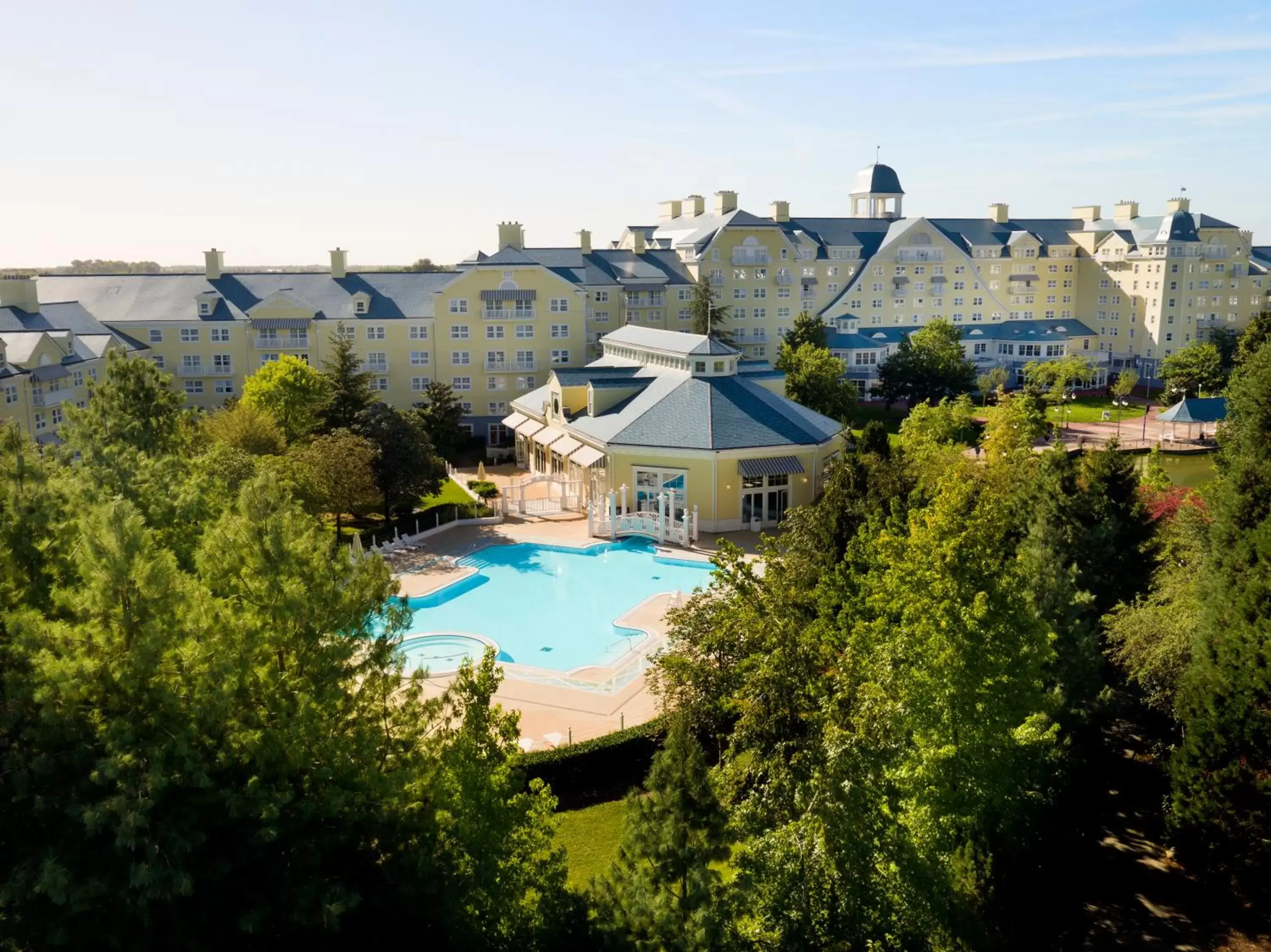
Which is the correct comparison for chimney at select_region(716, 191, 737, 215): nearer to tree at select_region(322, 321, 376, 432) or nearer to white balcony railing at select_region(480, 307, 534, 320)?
white balcony railing at select_region(480, 307, 534, 320)

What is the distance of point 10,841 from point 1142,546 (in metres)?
25.2

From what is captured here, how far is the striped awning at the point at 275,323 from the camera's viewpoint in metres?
55.6

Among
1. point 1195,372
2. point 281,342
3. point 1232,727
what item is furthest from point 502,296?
point 1195,372

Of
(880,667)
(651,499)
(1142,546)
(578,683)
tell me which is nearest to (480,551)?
(651,499)

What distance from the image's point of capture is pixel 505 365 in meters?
58.4

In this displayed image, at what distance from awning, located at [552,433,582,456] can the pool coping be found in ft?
21.5

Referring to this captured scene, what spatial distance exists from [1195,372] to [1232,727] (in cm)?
6188

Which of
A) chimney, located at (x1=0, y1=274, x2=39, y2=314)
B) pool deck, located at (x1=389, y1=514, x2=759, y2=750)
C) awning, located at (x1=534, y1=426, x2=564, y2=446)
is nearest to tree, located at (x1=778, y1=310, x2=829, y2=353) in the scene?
awning, located at (x1=534, y1=426, x2=564, y2=446)

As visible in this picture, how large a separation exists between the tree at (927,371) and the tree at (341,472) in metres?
38.1

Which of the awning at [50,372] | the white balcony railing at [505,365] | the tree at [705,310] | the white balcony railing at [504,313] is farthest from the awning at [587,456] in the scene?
the tree at [705,310]

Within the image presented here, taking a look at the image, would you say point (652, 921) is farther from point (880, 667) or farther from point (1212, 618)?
point (1212, 618)

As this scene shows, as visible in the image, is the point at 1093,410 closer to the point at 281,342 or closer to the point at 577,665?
the point at 281,342

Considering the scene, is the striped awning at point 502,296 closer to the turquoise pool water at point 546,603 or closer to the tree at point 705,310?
the tree at point 705,310

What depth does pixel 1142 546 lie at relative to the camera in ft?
87.4
